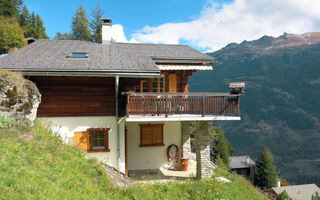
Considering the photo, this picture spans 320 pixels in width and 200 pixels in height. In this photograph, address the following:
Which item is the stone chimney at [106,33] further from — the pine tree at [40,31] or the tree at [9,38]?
the pine tree at [40,31]

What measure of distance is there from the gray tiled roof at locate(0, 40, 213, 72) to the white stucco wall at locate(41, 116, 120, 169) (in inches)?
101

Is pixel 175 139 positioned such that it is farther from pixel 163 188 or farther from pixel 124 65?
pixel 124 65

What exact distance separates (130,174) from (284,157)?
515 ft

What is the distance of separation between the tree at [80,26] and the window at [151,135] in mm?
35140

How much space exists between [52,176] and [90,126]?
500 cm

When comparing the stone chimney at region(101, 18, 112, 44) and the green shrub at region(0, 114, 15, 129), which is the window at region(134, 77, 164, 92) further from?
the green shrub at region(0, 114, 15, 129)

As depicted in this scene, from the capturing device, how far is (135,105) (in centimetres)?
1133

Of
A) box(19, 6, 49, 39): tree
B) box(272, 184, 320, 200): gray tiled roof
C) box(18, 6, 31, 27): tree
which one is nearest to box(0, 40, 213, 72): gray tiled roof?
box(19, 6, 49, 39): tree

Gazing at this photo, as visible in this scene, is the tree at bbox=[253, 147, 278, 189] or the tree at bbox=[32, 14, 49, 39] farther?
the tree at bbox=[253, 147, 278, 189]

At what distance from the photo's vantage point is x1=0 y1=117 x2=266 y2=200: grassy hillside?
19.1 feet

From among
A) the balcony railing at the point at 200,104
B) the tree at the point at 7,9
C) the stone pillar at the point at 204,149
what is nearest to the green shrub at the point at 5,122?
the balcony railing at the point at 200,104

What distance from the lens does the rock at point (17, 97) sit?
29.7 feet

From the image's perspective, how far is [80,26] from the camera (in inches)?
1742

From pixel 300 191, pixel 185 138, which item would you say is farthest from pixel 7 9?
pixel 300 191
